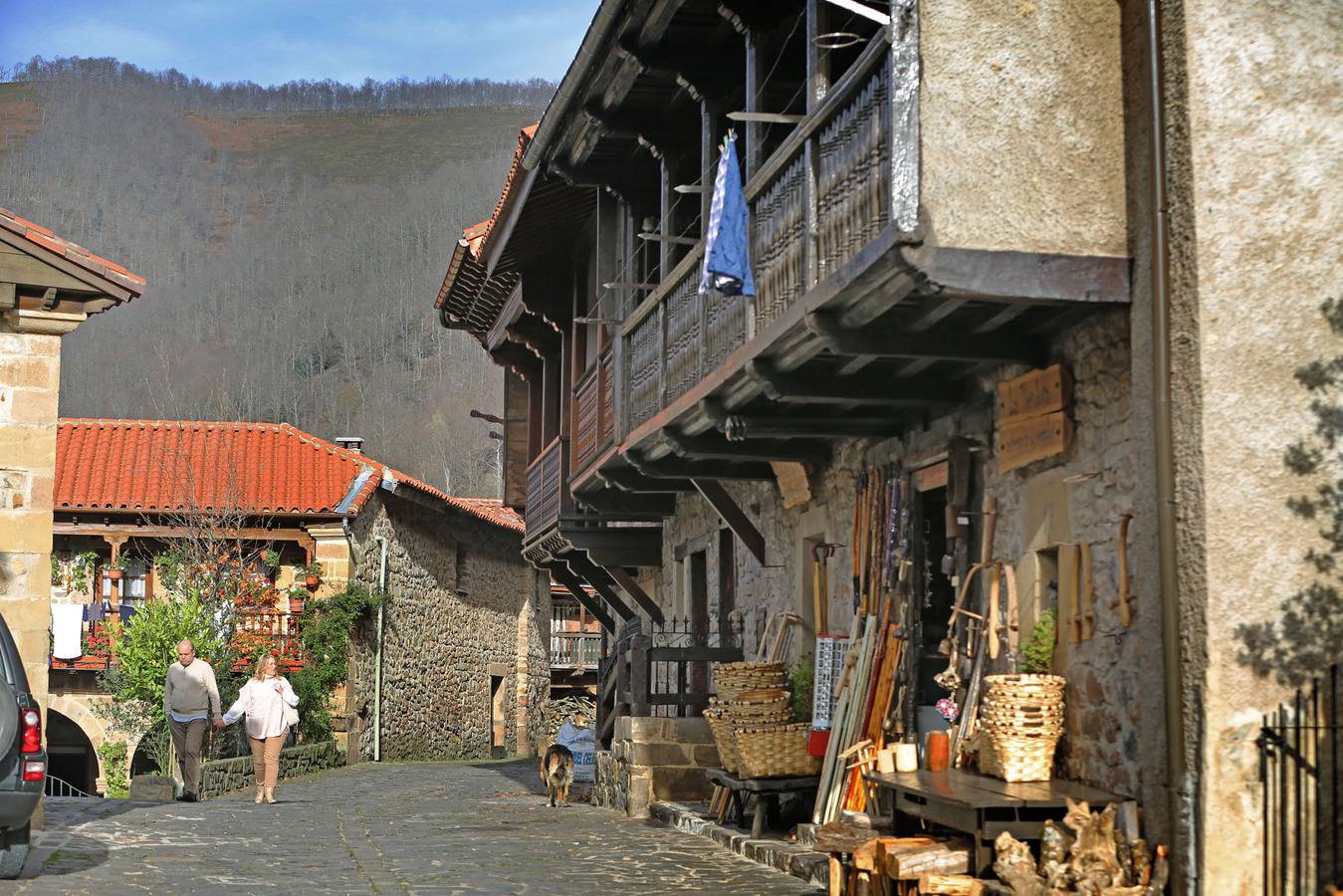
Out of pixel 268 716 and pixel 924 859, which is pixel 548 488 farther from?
pixel 924 859

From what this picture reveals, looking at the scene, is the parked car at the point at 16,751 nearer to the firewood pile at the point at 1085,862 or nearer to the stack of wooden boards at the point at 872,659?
the stack of wooden boards at the point at 872,659

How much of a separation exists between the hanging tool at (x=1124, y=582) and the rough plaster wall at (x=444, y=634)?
20.1 meters

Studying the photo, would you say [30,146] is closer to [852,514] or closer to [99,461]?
[99,461]

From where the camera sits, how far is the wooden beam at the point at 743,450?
39.4 feet

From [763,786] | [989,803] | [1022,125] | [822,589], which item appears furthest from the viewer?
[822,589]

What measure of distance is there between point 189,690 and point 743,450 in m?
6.51

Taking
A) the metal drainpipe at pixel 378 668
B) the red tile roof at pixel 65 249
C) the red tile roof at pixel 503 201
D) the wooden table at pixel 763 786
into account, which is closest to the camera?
the wooden table at pixel 763 786

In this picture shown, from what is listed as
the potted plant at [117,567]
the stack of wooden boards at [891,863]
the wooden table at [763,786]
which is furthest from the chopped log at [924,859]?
the potted plant at [117,567]

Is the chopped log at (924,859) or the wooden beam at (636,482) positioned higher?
the wooden beam at (636,482)

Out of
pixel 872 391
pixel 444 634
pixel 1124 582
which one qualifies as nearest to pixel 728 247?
pixel 872 391

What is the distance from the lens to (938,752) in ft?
28.7

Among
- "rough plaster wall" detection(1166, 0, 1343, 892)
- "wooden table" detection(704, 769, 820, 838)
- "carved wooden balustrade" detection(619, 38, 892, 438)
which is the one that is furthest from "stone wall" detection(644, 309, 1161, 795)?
"wooden table" detection(704, 769, 820, 838)

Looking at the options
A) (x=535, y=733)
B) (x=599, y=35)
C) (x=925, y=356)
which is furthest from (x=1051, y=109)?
(x=535, y=733)

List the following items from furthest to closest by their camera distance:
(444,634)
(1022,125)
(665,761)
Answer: (444,634) < (665,761) < (1022,125)
